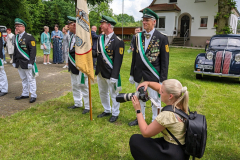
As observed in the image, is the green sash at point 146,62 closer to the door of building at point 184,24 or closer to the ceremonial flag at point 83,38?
the ceremonial flag at point 83,38

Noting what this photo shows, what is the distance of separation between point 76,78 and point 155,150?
3177 millimetres

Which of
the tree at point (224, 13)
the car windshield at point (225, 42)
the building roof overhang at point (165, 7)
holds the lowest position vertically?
the car windshield at point (225, 42)

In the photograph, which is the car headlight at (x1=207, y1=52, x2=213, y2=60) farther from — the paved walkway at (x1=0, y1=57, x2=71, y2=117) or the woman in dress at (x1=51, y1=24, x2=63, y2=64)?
the woman in dress at (x1=51, y1=24, x2=63, y2=64)

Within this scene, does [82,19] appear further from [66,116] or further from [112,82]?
[66,116]

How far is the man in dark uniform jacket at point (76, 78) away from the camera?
480 cm

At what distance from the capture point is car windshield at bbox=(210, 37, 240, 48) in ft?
27.7

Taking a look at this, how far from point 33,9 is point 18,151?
3728 cm

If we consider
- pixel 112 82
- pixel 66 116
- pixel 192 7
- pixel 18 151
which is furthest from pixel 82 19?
pixel 192 7

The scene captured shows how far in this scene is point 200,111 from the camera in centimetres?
518

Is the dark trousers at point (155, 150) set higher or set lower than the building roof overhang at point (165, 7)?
lower

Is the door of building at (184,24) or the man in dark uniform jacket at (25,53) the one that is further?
the door of building at (184,24)

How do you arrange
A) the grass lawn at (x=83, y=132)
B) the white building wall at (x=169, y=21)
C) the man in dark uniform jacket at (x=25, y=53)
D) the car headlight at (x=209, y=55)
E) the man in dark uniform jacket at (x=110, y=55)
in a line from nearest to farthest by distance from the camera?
the grass lawn at (x=83, y=132)
the man in dark uniform jacket at (x=110, y=55)
the man in dark uniform jacket at (x=25, y=53)
the car headlight at (x=209, y=55)
the white building wall at (x=169, y=21)

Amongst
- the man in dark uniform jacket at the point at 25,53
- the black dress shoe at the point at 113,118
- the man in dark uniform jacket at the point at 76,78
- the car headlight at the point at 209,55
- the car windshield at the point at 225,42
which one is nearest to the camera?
the black dress shoe at the point at 113,118

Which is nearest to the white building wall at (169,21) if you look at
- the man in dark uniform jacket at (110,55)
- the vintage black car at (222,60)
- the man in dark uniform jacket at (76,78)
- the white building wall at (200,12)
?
the white building wall at (200,12)
